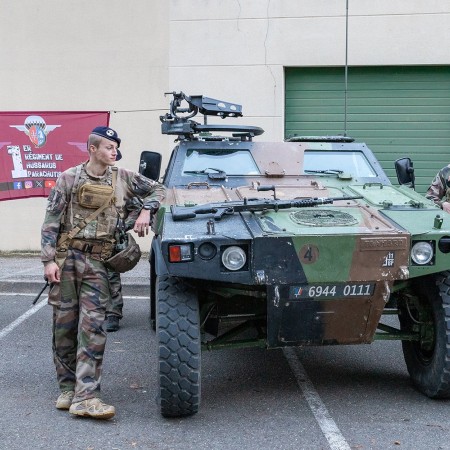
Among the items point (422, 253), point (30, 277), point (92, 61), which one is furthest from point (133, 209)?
point (92, 61)

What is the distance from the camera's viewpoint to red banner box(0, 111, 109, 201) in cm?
1127

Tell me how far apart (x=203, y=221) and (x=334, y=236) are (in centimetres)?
83

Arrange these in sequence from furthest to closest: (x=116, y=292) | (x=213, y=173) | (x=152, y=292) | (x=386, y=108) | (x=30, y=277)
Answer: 1. (x=386, y=108)
2. (x=30, y=277)
3. (x=116, y=292)
4. (x=152, y=292)
5. (x=213, y=173)

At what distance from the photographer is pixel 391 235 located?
4227 millimetres

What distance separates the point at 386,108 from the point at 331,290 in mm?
7528

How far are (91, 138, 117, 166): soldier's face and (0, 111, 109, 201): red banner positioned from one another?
6742 millimetres

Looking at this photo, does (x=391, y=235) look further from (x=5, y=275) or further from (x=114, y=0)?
(x=114, y=0)

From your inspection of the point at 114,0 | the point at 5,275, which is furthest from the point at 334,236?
the point at 114,0

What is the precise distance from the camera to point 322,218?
4516 millimetres

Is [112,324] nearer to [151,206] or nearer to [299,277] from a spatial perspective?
[151,206]

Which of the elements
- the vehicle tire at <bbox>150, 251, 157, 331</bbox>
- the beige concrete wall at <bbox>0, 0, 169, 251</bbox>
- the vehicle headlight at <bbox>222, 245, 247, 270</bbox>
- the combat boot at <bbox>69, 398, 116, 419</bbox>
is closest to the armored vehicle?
the vehicle headlight at <bbox>222, 245, 247, 270</bbox>

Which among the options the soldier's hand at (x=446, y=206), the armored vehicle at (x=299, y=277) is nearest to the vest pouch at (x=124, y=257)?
the armored vehicle at (x=299, y=277)

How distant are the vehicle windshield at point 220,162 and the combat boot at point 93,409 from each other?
86.4 inches

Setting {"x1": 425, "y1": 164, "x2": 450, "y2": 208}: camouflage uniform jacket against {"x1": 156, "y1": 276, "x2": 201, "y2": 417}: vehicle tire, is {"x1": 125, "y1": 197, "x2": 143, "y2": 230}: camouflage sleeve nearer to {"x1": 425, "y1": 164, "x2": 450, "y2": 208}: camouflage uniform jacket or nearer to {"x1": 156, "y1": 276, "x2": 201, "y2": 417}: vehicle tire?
{"x1": 156, "y1": 276, "x2": 201, "y2": 417}: vehicle tire
